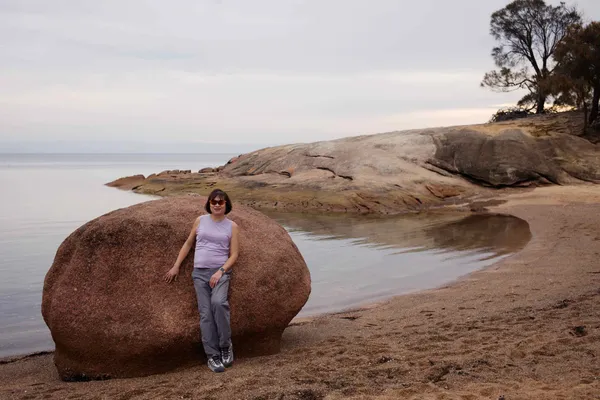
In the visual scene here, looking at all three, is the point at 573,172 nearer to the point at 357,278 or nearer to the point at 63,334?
the point at 357,278

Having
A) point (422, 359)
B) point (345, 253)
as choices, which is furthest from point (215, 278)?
point (345, 253)

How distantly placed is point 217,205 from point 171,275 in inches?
32.4

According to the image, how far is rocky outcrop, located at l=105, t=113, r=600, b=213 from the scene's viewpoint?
948 inches

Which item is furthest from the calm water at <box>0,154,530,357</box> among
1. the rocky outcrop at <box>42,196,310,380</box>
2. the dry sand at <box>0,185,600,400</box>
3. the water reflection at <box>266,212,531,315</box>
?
the rocky outcrop at <box>42,196,310,380</box>

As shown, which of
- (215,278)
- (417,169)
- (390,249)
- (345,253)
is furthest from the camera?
(417,169)

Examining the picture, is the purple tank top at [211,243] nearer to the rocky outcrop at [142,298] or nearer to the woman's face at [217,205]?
the woman's face at [217,205]

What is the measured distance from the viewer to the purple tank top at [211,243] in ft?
20.1

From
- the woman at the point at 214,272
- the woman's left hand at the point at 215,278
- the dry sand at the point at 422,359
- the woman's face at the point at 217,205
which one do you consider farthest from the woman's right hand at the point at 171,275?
the dry sand at the point at 422,359

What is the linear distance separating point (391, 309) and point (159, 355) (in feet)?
13.2

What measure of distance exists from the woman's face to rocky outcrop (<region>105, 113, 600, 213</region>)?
55.2ft

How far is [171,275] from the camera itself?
612 cm

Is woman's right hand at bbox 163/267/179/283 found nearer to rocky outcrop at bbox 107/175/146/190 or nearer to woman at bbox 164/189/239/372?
woman at bbox 164/189/239/372

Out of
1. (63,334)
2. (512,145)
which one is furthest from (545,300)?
(512,145)

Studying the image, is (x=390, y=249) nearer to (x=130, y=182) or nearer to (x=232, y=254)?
(x=232, y=254)
